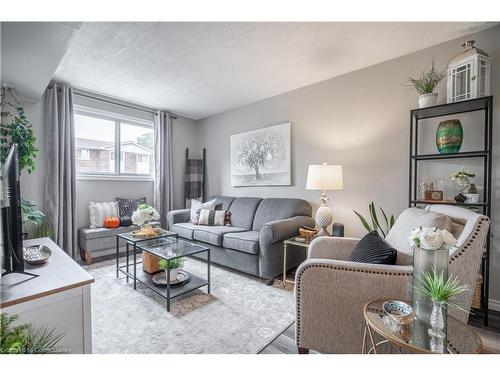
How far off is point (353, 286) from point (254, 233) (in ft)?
5.48

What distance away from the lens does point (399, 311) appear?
3.33ft

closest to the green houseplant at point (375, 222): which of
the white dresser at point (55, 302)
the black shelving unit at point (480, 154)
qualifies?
the black shelving unit at point (480, 154)

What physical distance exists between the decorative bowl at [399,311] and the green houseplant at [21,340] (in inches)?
53.1

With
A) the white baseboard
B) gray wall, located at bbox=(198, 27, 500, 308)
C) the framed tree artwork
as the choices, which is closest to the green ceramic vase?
gray wall, located at bbox=(198, 27, 500, 308)

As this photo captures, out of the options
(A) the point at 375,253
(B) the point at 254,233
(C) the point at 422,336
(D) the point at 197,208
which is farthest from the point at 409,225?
(D) the point at 197,208

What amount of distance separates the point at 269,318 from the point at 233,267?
96cm

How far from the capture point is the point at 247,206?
3.37m

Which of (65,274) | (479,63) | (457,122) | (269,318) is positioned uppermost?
(479,63)

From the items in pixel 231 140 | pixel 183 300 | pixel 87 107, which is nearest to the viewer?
pixel 183 300

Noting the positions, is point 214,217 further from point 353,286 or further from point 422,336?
point 422,336

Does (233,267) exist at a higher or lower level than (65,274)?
lower

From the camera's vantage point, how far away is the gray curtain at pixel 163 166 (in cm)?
397
